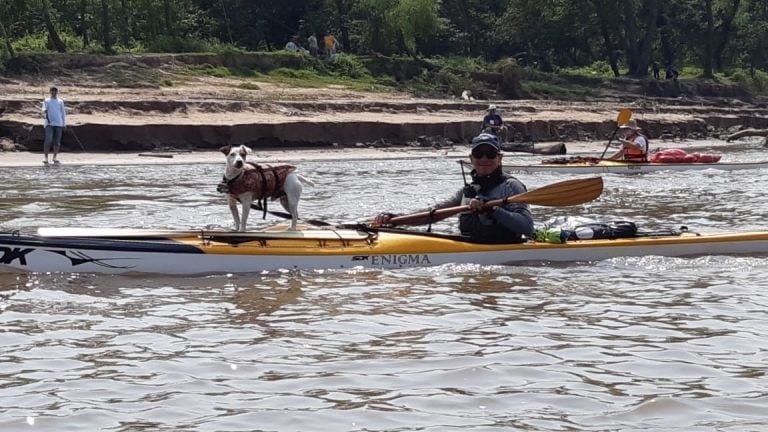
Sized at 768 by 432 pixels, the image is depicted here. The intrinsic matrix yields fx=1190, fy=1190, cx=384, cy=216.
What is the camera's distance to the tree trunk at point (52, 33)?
26.4m

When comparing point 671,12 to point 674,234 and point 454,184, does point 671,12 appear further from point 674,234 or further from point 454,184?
point 674,234

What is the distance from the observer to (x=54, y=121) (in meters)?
18.3

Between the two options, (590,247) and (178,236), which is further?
(590,247)

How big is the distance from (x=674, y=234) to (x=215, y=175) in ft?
32.8

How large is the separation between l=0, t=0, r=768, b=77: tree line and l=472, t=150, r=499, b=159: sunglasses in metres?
17.9

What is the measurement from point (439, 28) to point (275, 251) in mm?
27375

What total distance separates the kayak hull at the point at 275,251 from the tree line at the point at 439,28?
17271mm

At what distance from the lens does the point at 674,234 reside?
9781mm

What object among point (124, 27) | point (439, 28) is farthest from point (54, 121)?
point (439, 28)

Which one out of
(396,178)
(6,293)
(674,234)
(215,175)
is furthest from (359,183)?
(6,293)

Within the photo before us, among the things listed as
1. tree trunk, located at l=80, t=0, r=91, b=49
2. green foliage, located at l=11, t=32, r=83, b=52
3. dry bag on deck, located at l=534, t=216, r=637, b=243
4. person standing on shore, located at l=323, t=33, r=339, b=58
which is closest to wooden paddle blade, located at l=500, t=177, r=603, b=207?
dry bag on deck, located at l=534, t=216, r=637, b=243

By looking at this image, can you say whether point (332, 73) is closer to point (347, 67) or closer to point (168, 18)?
point (347, 67)

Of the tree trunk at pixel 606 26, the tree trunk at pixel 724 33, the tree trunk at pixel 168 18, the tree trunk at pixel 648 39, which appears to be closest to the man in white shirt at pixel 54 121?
the tree trunk at pixel 168 18

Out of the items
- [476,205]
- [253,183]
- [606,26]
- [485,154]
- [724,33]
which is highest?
[606,26]
